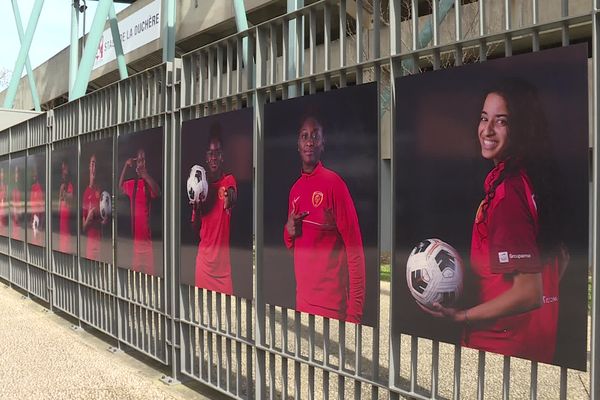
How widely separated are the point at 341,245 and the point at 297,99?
1105 millimetres

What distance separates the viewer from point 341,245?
12.4 ft

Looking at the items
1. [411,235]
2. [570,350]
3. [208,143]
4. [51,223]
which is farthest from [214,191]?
[51,223]

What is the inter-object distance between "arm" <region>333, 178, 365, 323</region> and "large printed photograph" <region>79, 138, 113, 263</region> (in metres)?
3.98

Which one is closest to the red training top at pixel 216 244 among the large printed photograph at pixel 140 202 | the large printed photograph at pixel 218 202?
the large printed photograph at pixel 218 202

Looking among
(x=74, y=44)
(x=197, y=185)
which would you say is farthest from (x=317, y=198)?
(x=74, y=44)

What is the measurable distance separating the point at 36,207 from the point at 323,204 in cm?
758

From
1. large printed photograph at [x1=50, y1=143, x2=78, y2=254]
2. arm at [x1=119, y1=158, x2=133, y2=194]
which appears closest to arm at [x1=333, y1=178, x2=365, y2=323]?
arm at [x1=119, y1=158, x2=133, y2=194]

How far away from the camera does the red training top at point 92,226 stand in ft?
23.7

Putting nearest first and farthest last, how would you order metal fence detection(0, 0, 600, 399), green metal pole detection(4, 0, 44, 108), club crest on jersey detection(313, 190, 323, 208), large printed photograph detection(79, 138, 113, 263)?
1. metal fence detection(0, 0, 600, 399)
2. club crest on jersey detection(313, 190, 323, 208)
3. large printed photograph detection(79, 138, 113, 263)
4. green metal pole detection(4, 0, 44, 108)

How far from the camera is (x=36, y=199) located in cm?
985

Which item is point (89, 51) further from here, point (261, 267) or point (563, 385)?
point (563, 385)

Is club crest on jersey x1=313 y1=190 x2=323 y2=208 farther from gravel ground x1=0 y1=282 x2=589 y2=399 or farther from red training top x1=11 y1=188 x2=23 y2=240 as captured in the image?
red training top x1=11 y1=188 x2=23 y2=240

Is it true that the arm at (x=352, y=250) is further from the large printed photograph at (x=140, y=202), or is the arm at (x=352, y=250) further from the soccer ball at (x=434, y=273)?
the large printed photograph at (x=140, y=202)

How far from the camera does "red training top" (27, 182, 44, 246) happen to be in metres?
9.56
